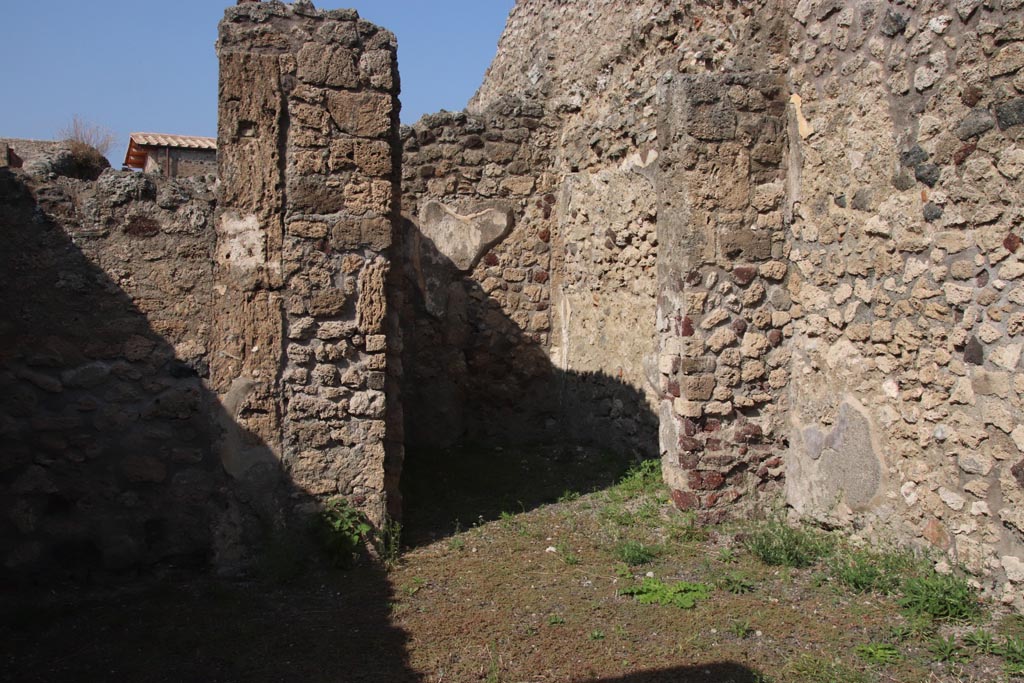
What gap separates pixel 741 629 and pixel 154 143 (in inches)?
437

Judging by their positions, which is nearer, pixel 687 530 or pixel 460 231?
pixel 687 530

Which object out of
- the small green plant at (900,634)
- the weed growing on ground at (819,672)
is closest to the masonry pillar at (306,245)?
the weed growing on ground at (819,672)

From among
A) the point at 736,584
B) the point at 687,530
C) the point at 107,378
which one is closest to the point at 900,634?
the point at 736,584

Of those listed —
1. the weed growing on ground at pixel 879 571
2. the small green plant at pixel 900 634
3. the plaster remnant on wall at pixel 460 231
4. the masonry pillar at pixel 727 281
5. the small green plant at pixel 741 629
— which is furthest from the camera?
the plaster remnant on wall at pixel 460 231

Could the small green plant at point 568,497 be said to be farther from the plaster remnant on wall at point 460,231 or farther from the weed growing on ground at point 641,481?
the plaster remnant on wall at point 460,231

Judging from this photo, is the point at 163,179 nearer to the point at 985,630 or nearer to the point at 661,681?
the point at 661,681

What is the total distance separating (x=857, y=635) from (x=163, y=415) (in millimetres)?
3594

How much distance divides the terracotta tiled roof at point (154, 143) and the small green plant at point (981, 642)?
11.0 m

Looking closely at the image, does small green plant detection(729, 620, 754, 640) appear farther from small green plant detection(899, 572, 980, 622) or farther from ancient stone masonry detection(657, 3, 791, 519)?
ancient stone masonry detection(657, 3, 791, 519)

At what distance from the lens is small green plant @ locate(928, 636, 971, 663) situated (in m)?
3.42

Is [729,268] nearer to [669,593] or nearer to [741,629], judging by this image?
[669,593]

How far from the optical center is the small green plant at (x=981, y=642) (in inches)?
135

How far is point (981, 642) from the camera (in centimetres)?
346

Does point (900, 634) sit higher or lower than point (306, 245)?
lower
